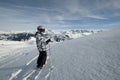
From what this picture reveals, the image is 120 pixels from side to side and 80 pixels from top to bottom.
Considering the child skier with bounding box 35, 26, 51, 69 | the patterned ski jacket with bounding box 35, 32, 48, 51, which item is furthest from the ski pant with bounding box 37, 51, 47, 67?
the patterned ski jacket with bounding box 35, 32, 48, 51

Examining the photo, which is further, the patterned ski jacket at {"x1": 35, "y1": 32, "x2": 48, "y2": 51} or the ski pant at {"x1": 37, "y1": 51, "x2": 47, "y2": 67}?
the patterned ski jacket at {"x1": 35, "y1": 32, "x2": 48, "y2": 51}

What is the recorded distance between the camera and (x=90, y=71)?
4430mm

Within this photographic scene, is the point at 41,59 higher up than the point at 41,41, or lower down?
lower down

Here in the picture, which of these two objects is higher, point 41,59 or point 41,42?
point 41,42

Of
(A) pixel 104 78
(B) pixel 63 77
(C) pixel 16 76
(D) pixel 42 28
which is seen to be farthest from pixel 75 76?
(D) pixel 42 28

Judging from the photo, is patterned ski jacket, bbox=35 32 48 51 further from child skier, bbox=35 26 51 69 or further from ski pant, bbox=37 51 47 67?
ski pant, bbox=37 51 47 67

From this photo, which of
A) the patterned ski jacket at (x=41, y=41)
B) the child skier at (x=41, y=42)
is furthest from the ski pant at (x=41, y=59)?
the patterned ski jacket at (x=41, y=41)

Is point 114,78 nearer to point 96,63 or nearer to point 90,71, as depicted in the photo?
point 90,71

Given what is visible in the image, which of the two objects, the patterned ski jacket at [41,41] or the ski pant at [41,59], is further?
the patterned ski jacket at [41,41]

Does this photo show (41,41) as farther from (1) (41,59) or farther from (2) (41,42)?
(1) (41,59)

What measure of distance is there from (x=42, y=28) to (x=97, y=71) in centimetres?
366

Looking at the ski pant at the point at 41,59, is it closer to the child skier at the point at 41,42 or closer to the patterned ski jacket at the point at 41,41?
the child skier at the point at 41,42

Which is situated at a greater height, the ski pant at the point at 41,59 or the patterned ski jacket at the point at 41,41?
the patterned ski jacket at the point at 41,41

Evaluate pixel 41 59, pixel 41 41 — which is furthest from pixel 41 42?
pixel 41 59
